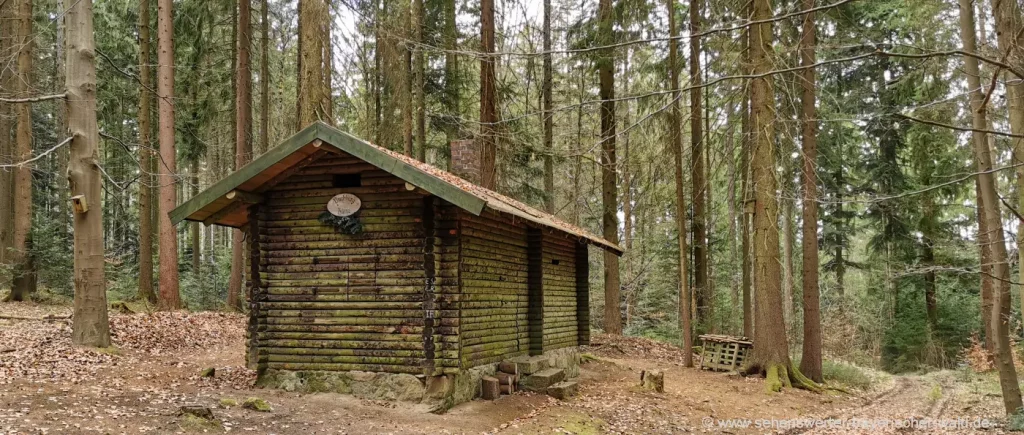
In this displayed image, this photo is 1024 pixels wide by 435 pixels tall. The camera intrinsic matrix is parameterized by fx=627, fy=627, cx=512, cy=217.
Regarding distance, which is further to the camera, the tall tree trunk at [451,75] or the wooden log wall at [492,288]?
the tall tree trunk at [451,75]

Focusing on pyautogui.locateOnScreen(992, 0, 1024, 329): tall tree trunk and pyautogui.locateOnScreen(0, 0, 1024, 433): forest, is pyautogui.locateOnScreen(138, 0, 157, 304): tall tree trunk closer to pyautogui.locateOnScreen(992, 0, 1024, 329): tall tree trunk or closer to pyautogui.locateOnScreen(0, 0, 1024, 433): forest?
pyautogui.locateOnScreen(0, 0, 1024, 433): forest

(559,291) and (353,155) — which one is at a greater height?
(353,155)

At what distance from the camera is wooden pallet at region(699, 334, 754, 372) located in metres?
15.5

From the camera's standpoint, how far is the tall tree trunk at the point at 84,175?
10.6m

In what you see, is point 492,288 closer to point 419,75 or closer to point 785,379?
point 785,379

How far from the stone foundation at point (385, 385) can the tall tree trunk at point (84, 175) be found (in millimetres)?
3267

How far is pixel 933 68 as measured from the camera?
12.4 m

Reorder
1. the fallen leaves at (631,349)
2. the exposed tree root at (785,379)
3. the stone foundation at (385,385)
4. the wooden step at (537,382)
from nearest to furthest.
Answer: the stone foundation at (385,385) → the wooden step at (537,382) → the exposed tree root at (785,379) → the fallen leaves at (631,349)

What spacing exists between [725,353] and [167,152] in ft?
48.2

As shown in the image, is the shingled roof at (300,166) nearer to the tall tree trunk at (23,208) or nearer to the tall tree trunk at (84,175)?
the tall tree trunk at (84,175)

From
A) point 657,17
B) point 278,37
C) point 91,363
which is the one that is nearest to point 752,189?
point 657,17

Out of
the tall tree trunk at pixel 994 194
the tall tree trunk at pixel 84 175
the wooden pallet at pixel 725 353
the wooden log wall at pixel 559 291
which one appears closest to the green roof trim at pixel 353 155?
the tall tree trunk at pixel 84 175

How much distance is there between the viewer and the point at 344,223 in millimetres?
10203

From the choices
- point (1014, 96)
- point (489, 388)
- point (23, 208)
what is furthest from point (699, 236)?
point (23, 208)
